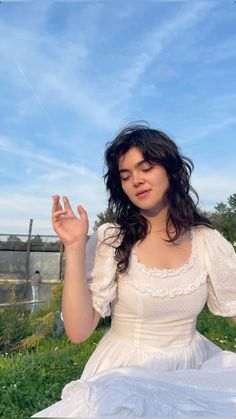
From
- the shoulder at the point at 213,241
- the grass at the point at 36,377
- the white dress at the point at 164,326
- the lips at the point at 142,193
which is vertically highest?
the lips at the point at 142,193

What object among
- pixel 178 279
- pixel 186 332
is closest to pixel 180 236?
pixel 178 279

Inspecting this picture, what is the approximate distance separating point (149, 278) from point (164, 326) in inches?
7.4

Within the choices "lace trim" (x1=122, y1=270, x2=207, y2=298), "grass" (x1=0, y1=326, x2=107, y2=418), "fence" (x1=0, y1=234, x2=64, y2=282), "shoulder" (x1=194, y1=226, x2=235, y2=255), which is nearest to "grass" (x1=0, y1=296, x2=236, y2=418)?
"grass" (x1=0, y1=326, x2=107, y2=418)

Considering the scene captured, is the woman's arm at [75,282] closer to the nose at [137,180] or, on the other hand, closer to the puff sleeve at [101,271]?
the puff sleeve at [101,271]

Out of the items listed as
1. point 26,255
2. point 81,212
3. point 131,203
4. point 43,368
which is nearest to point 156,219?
point 131,203

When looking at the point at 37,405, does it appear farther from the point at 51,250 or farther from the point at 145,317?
the point at 51,250

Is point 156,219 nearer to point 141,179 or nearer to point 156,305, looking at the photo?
point 141,179

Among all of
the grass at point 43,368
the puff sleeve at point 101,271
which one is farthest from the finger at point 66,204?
the grass at point 43,368

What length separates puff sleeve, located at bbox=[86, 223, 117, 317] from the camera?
1.86 meters

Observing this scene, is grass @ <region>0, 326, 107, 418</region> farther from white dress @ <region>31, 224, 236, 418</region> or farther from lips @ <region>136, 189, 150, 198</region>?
lips @ <region>136, 189, 150, 198</region>

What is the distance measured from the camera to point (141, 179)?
1.97 meters

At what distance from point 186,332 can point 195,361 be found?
112 millimetres

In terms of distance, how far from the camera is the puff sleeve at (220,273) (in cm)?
202

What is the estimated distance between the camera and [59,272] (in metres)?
21.0
